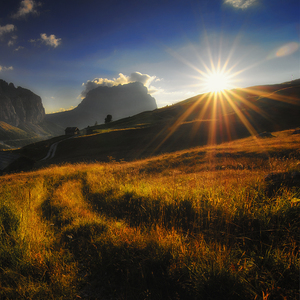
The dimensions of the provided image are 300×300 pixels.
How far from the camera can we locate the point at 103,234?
323 cm

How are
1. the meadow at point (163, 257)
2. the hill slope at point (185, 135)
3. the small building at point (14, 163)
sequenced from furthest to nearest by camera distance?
the hill slope at point (185, 135)
the small building at point (14, 163)
the meadow at point (163, 257)

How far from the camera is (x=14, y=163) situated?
2359 cm

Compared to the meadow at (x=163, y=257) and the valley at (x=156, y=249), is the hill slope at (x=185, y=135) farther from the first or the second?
the meadow at (x=163, y=257)

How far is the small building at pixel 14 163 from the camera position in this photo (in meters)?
22.8

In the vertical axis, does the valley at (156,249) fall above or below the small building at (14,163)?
below

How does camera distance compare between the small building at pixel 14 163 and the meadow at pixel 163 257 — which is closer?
the meadow at pixel 163 257

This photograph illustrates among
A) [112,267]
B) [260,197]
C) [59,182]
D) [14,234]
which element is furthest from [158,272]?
[59,182]

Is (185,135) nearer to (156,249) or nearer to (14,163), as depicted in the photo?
(14,163)

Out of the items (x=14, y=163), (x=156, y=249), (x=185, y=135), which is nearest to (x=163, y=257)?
(x=156, y=249)

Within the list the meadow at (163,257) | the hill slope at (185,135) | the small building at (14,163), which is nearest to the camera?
the meadow at (163,257)

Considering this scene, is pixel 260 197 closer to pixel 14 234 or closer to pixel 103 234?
pixel 103 234

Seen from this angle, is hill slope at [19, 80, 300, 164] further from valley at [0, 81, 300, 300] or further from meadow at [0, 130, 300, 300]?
meadow at [0, 130, 300, 300]

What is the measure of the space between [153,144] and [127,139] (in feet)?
30.7

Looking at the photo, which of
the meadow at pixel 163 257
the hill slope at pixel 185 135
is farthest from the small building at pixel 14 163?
the meadow at pixel 163 257
